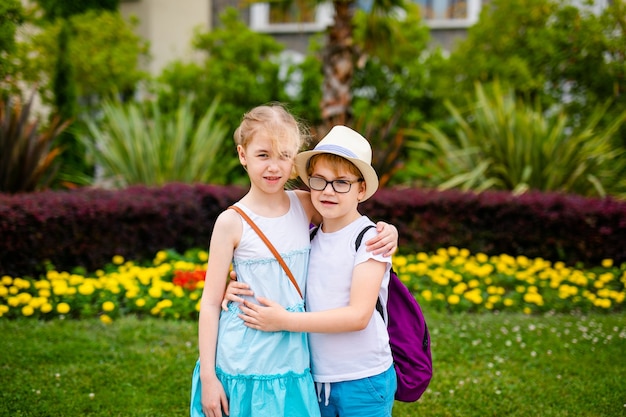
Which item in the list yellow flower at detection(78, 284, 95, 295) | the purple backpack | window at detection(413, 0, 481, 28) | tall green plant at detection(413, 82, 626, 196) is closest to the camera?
the purple backpack

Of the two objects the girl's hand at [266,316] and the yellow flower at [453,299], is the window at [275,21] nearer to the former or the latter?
the yellow flower at [453,299]

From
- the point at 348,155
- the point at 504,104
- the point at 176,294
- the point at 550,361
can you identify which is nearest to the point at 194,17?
the point at 504,104

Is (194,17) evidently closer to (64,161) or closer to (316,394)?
(64,161)

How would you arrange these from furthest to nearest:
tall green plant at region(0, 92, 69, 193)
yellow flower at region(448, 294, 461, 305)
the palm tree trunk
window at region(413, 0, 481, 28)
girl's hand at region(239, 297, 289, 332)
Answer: window at region(413, 0, 481, 28), the palm tree trunk, tall green plant at region(0, 92, 69, 193), yellow flower at region(448, 294, 461, 305), girl's hand at region(239, 297, 289, 332)

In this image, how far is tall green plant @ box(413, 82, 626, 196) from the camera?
705 centimetres

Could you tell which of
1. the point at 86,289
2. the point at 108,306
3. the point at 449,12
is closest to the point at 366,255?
the point at 108,306

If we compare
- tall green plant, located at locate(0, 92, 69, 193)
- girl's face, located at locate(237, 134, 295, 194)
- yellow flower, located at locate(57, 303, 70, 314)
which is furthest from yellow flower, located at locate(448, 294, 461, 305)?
tall green plant, located at locate(0, 92, 69, 193)

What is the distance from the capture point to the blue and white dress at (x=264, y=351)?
6.50ft

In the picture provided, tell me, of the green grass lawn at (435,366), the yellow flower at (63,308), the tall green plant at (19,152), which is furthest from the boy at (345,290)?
the tall green plant at (19,152)

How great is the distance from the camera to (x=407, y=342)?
221 centimetres

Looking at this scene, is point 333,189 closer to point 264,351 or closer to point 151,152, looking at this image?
point 264,351

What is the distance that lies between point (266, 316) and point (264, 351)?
4.9 inches

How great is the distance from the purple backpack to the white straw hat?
0.37m

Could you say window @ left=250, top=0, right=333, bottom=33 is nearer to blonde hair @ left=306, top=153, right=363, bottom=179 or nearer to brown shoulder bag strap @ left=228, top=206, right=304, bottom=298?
blonde hair @ left=306, top=153, right=363, bottom=179
